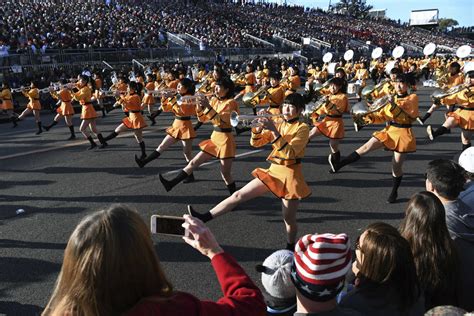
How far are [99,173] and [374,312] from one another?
6707 millimetres

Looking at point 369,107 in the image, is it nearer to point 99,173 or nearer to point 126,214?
point 99,173

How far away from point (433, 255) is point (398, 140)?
3.75 meters

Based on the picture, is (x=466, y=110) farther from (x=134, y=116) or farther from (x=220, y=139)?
(x=134, y=116)

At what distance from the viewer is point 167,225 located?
1.80 meters

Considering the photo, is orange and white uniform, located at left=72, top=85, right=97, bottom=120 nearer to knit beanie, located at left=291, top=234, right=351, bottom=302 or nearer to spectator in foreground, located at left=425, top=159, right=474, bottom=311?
spectator in foreground, located at left=425, top=159, right=474, bottom=311

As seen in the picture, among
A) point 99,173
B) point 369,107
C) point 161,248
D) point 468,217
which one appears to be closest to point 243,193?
point 161,248

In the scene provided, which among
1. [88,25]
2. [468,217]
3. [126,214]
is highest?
→ [88,25]

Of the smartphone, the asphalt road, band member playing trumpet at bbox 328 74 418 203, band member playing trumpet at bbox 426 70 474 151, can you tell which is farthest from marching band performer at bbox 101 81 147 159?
the smartphone

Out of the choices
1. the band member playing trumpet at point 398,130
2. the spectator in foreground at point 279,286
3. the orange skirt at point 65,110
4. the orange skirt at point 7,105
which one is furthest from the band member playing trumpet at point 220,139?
the orange skirt at point 7,105

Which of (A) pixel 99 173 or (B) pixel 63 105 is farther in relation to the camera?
(B) pixel 63 105

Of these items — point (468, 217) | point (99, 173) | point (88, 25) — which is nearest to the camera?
point (468, 217)

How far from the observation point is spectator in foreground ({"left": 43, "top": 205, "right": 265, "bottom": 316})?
1.33 m

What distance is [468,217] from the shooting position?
9.46ft

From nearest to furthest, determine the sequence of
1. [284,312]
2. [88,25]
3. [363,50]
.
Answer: [284,312], [88,25], [363,50]
